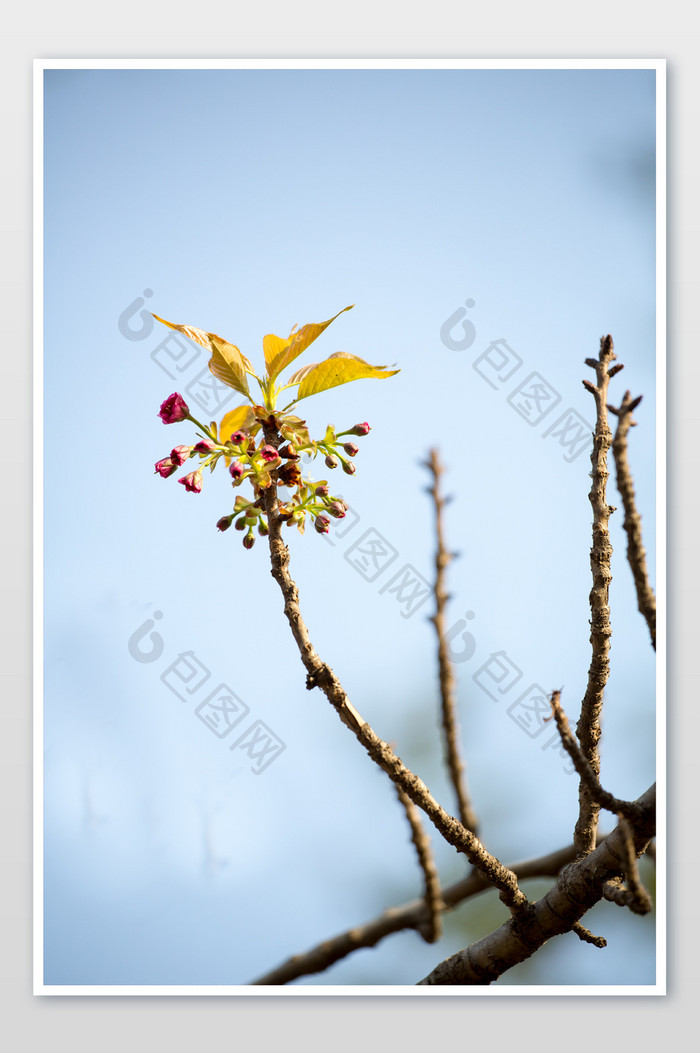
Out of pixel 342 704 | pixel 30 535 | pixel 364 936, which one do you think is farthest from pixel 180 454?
pixel 364 936

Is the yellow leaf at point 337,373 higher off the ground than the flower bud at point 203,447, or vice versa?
the yellow leaf at point 337,373

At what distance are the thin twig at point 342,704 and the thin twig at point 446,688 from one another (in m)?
0.32

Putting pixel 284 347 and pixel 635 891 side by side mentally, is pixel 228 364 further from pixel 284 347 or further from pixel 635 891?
pixel 635 891

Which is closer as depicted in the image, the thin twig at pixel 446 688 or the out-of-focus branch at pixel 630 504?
the out-of-focus branch at pixel 630 504

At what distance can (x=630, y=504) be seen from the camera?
945 mm

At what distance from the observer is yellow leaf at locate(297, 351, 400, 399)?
95cm

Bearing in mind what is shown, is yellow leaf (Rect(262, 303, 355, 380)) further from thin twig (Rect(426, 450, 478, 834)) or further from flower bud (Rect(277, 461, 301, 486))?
thin twig (Rect(426, 450, 478, 834))

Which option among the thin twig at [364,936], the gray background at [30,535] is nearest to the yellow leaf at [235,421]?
the gray background at [30,535]

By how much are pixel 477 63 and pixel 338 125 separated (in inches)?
9.7

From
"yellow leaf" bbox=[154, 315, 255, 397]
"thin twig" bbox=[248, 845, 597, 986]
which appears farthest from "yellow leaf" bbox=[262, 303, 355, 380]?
"thin twig" bbox=[248, 845, 597, 986]

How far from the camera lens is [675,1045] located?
1297mm

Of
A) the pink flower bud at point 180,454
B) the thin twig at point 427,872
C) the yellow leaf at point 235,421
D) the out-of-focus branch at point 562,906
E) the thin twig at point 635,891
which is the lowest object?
the thin twig at point 635,891

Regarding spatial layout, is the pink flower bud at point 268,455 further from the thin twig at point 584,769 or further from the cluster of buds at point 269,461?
the thin twig at point 584,769

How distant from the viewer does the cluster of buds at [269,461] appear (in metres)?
0.88
